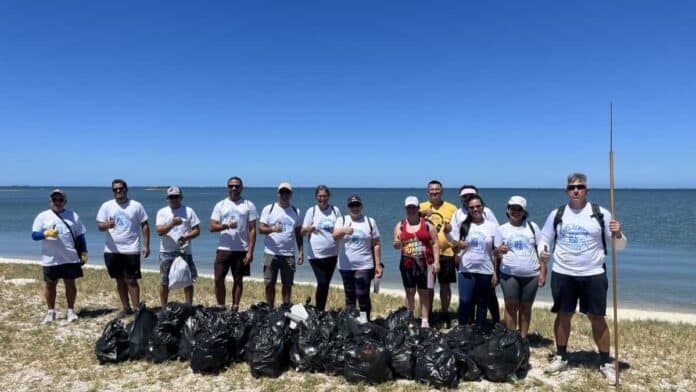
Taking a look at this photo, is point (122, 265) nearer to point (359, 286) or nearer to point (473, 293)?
point (359, 286)

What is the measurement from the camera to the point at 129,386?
13.3 ft

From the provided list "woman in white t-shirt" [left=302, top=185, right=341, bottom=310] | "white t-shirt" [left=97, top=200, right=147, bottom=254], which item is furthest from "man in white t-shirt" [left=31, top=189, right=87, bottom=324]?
"woman in white t-shirt" [left=302, top=185, right=341, bottom=310]

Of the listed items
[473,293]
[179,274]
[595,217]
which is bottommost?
[473,293]

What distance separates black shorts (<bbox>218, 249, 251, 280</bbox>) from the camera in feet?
19.9

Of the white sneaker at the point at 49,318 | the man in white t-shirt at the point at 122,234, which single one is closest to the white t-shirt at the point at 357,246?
the man in white t-shirt at the point at 122,234

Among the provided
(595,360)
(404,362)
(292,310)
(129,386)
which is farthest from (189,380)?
(595,360)

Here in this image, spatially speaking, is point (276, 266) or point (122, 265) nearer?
point (276, 266)

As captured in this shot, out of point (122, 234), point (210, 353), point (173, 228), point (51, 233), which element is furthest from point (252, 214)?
point (51, 233)

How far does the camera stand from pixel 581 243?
4277 millimetres

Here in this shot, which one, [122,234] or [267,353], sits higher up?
[122,234]

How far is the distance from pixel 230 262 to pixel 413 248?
277 centimetres

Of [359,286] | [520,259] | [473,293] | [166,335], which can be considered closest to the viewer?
[166,335]

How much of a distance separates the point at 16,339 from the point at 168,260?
6.68 feet

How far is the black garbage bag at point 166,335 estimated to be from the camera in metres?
4.59
